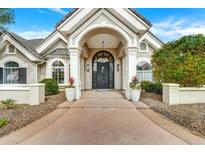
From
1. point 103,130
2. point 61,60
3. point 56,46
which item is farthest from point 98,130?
point 56,46

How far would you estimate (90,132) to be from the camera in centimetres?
559

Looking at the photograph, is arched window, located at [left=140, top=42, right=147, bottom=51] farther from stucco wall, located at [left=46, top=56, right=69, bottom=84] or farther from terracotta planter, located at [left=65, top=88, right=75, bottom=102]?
terracotta planter, located at [left=65, top=88, right=75, bottom=102]

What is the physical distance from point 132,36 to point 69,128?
271 inches

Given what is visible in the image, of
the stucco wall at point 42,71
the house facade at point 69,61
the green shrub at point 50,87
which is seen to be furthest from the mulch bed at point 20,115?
the stucco wall at point 42,71

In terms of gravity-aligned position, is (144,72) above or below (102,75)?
above

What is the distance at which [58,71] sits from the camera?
55.4 feet

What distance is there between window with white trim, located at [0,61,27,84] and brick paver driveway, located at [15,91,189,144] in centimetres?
972

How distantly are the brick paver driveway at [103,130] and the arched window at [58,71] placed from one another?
8852mm

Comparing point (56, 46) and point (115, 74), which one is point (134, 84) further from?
point (56, 46)

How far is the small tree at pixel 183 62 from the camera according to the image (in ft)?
34.4

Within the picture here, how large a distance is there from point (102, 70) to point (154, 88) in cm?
523

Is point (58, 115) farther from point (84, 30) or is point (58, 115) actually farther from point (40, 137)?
point (84, 30)

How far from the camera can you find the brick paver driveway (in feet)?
16.3

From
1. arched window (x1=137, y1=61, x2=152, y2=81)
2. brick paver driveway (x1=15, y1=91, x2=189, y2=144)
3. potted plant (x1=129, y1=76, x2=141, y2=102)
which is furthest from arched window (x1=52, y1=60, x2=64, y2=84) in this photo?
brick paver driveway (x1=15, y1=91, x2=189, y2=144)
